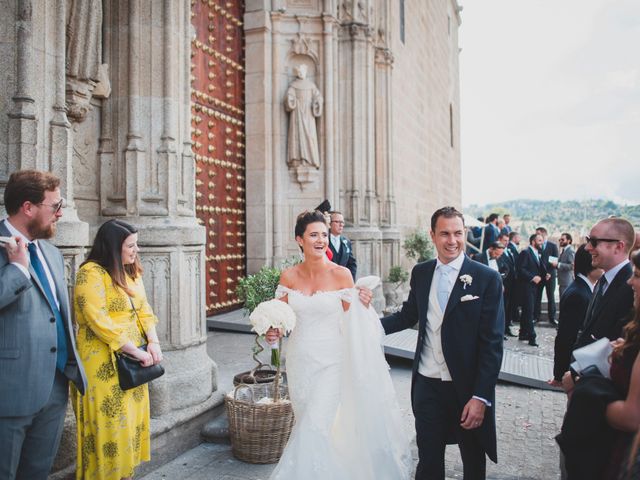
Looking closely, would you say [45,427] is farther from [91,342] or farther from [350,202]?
[350,202]

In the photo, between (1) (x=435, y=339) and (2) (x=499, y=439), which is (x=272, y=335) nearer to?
(1) (x=435, y=339)

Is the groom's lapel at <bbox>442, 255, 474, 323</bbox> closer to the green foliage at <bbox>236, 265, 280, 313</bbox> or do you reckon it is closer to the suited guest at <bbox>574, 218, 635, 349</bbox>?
the suited guest at <bbox>574, 218, 635, 349</bbox>

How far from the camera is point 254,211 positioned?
9.91m

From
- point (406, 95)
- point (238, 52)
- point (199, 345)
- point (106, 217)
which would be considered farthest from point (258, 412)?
point (406, 95)

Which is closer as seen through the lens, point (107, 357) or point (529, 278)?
point (107, 357)

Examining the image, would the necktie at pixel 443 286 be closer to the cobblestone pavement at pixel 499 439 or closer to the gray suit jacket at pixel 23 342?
the cobblestone pavement at pixel 499 439

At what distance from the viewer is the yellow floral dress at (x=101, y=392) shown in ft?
11.4

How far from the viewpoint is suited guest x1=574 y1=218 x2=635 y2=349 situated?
328cm

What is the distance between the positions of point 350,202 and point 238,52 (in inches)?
148

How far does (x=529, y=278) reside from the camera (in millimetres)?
11297

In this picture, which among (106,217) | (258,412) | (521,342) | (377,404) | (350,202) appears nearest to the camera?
(377,404)

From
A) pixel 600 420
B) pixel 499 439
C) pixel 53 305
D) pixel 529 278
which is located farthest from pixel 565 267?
pixel 53 305

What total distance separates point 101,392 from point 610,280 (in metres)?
3.16

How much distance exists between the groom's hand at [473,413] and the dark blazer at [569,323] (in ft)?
3.87
